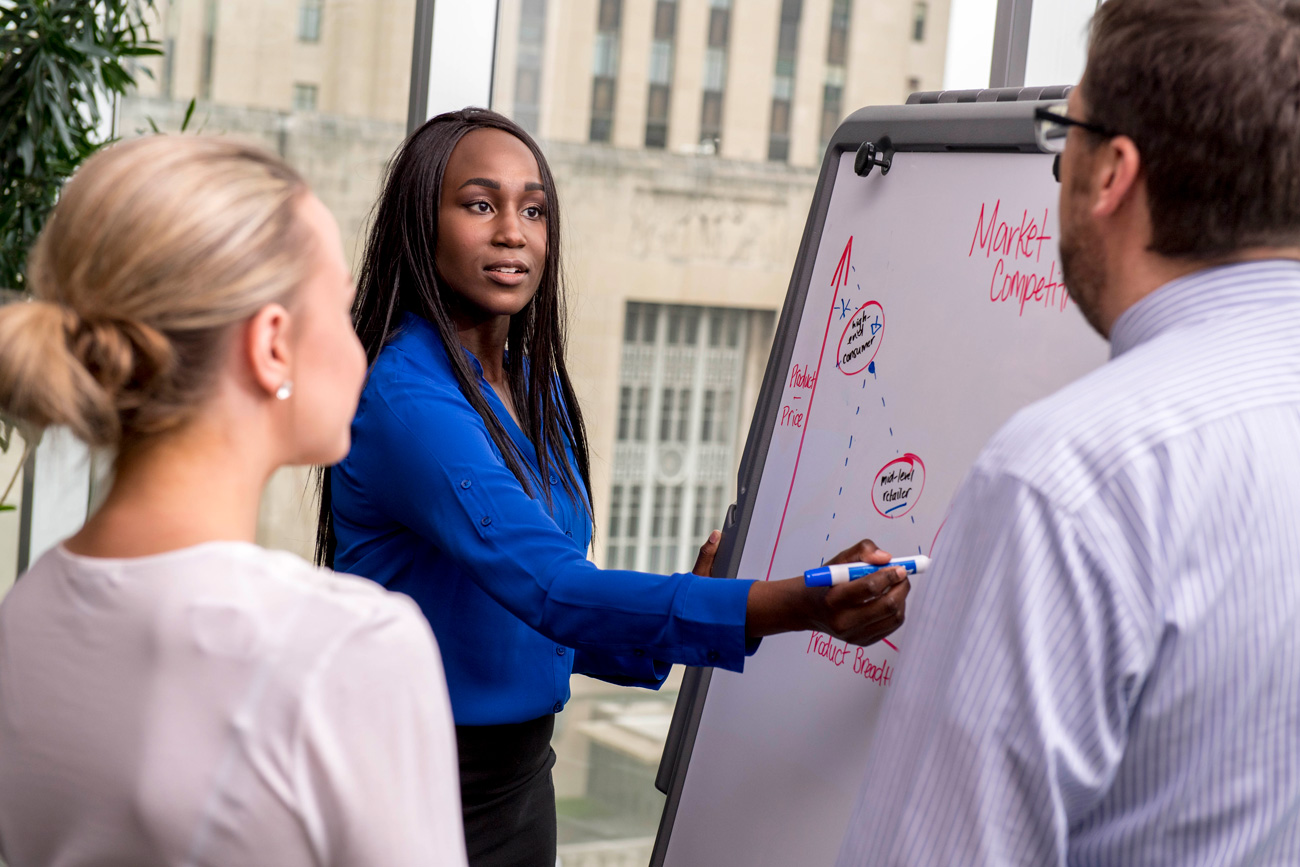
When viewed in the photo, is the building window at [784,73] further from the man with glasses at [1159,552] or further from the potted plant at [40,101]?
the man with glasses at [1159,552]

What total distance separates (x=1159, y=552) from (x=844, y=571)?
45cm

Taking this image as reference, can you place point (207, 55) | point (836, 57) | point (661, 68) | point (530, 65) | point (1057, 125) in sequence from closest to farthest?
point (1057, 125) < point (207, 55) < point (530, 65) < point (661, 68) < point (836, 57)

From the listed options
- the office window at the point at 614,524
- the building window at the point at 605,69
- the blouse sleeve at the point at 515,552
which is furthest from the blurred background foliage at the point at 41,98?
the office window at the point at 614,524

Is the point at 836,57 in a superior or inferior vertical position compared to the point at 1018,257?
superior

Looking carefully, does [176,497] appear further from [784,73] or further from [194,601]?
[784,73]

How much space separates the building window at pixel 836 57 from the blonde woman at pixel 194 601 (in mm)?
7970

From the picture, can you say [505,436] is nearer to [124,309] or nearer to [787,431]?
[787,431]

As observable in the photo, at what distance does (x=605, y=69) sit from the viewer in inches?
297

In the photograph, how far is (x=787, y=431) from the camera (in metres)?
1.52

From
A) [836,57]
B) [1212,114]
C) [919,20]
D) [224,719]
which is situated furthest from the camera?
[919,20]

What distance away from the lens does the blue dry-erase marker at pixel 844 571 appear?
111cm

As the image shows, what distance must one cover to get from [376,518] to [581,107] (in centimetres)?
634

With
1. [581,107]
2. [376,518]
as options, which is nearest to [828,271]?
[376,518]

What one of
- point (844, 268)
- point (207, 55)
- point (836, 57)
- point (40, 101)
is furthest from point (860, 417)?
point (836, 57)
